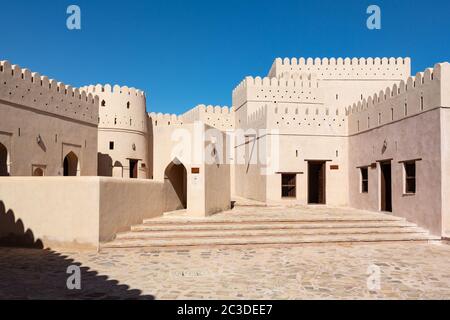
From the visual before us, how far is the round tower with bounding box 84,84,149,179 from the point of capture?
18.9 m

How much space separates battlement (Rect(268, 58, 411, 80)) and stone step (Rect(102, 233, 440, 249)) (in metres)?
13.7

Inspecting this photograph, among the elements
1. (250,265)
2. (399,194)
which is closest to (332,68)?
(399,194)

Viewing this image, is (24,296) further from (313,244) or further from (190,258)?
(313,244)

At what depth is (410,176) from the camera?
37.7 ft

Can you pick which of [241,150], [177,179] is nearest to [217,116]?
[241,150]

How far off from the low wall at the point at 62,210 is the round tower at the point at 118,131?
990 centimetres

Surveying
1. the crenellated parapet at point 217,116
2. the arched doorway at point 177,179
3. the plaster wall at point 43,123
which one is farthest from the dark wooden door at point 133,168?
the arched doorway at point 177,179

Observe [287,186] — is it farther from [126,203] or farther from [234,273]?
[234,273]

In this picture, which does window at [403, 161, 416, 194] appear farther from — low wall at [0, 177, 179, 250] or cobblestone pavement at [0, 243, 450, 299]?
low wall at [0, 177, 179, 250]

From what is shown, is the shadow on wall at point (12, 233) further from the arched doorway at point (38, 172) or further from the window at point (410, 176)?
the window at point (410, 176)

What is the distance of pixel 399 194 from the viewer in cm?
1172

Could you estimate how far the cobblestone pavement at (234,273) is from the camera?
18.4 ft

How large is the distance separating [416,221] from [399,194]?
1101 millimetres
